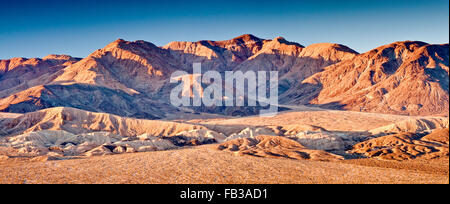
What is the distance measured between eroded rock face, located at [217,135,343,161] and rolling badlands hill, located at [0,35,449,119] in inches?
2191

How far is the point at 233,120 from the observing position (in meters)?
72.8

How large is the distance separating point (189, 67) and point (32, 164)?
140 m

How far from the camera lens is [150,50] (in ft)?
493

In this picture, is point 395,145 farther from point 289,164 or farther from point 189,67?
point 189,67

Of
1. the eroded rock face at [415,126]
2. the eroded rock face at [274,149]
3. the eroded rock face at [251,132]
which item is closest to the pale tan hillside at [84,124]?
the eroded rock face at [251,132]

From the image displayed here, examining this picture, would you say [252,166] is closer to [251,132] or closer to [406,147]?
[406,147]

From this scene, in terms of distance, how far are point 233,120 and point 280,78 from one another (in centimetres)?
7115

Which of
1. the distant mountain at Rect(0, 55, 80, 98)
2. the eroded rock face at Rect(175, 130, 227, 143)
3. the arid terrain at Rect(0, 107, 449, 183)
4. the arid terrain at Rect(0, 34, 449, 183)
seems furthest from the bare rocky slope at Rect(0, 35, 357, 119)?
the arid terrain at Rect(0, 107, 449, 183)

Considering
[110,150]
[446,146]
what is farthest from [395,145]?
[110,150]

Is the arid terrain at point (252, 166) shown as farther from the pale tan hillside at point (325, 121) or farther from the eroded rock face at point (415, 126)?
the pale tan hillside at point (325, 121)

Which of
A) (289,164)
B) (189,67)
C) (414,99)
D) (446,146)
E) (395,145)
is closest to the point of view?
(289,164)

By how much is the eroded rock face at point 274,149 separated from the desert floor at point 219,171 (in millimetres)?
2389

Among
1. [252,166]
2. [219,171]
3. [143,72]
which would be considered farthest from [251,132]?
[143,72]

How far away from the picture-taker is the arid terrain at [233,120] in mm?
24047
